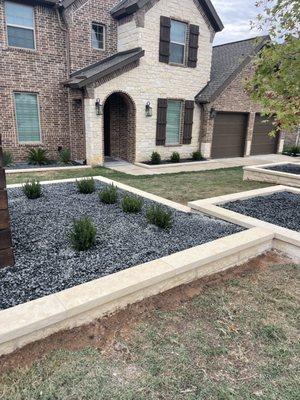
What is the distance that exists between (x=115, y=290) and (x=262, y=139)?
17219mm

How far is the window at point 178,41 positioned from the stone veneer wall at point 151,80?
30 cm

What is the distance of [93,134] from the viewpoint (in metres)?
11.8

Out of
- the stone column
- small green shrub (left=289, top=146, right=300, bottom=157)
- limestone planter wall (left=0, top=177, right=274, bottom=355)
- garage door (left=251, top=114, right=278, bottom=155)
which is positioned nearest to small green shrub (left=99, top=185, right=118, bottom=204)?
limestone planter wall (left=0, top=177, right=274, bottom=355)

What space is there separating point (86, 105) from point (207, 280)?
9.62 meters

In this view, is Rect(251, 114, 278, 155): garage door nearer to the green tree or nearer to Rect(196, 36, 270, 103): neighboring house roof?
Rect(196, 36, 270, 103): neighboring house roof

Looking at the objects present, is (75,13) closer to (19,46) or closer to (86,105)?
(19,46)

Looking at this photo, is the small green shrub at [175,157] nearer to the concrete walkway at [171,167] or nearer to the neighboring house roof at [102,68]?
the concrete walkway at [171,167]

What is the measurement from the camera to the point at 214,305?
131 inches

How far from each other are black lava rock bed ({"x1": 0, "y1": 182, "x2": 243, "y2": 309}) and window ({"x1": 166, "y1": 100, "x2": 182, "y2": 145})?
8333mm

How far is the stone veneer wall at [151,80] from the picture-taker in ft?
39.0

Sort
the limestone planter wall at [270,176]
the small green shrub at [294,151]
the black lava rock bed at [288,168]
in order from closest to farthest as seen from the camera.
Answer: the limestone planter wall at [270,176] < the black lava rock bed at [288,168] < the small green shrub at [294,151]

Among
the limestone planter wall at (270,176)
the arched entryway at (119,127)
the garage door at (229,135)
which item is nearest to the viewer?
the limestone planter wall at (270,176)

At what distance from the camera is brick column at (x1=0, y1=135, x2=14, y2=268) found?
3.42m

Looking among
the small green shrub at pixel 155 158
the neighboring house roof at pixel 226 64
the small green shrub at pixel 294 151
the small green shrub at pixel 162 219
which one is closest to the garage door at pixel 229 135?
the neighboring house roof at pixel 226 64
